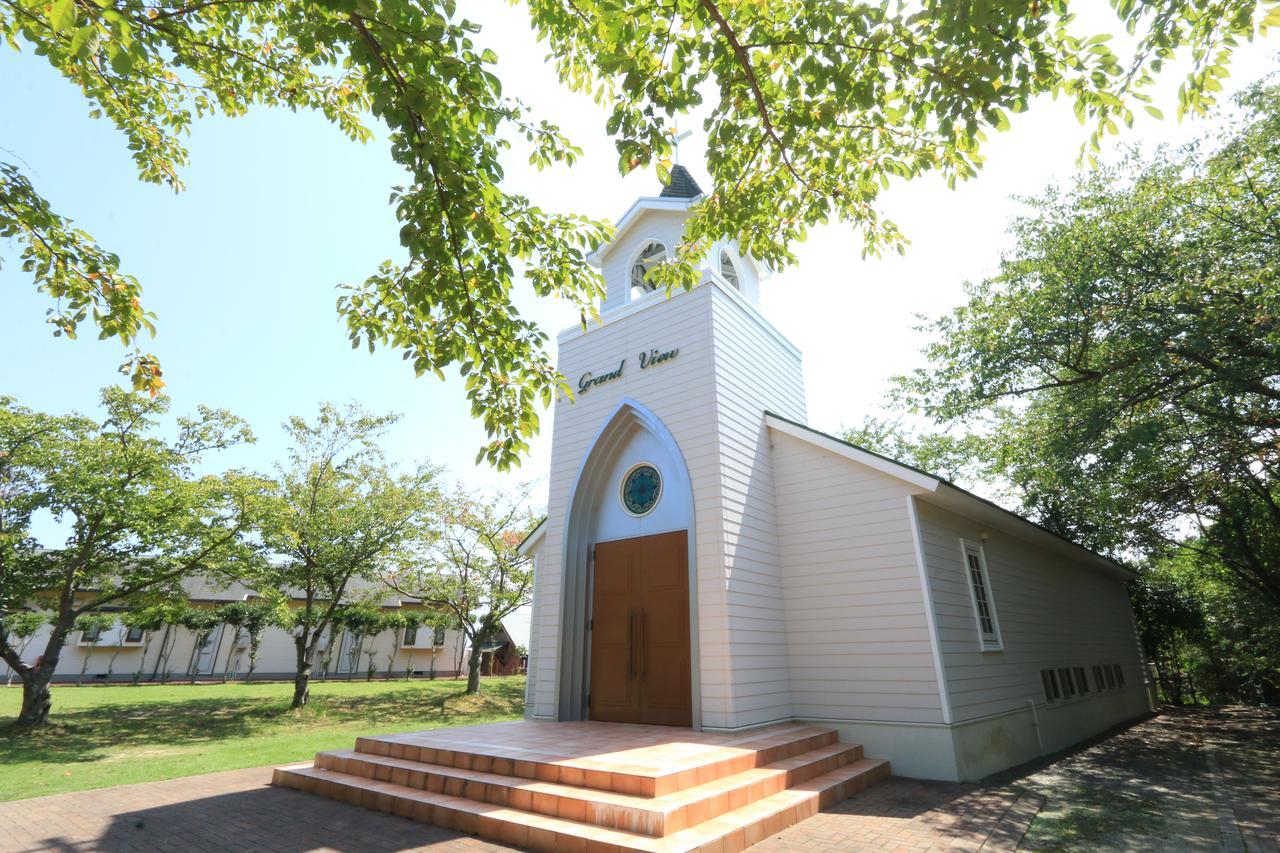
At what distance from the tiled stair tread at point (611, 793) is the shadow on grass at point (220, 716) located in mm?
7495

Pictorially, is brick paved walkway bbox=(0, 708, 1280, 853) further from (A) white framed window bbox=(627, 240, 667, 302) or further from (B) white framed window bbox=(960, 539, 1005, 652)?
(A) white framed window bbox=(627, 240, 667, 302)

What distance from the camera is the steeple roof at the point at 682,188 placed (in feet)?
40.7

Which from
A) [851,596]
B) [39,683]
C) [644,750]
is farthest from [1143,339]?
[39,683]

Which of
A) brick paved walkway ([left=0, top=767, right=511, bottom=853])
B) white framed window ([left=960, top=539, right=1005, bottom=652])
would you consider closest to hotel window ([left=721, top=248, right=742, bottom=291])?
white framed window ([left=960, top=539, right=1005, bottom=652])

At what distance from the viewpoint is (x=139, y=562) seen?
46.6 ft

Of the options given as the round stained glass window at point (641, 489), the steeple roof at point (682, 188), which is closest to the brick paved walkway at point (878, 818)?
the round stained glass window at point (641, 489)

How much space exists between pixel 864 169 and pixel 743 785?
6278 millimetres

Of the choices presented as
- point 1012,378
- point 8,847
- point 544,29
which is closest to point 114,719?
point 8,847

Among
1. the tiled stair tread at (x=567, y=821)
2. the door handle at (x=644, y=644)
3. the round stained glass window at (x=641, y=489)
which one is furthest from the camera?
the round stained glass window at (x=641, y=489)

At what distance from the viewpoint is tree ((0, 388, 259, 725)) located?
13.2m

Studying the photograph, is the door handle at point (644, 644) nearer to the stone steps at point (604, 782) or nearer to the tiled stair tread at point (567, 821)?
the stone steps at point (604, 782)

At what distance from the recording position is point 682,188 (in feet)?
42.4

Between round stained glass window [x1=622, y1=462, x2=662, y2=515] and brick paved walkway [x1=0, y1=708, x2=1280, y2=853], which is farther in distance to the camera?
round stained glass window [x1=622, y1=462, x2=662, y2=515]

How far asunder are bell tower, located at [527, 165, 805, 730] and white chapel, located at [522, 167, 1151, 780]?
0.12ft
